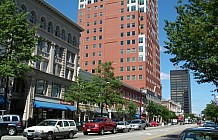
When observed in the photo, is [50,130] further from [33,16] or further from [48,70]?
[33,16]

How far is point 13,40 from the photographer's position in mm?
25062

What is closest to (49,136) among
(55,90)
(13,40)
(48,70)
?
(13,40)

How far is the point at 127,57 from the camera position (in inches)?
3701

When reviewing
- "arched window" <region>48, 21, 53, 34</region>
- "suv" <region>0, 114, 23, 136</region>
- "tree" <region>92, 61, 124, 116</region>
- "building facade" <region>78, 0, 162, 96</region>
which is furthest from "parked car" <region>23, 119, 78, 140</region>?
"building facade" <region>78, 0, 162, 96</region>

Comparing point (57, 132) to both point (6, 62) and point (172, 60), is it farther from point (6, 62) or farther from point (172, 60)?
point (172, 60)

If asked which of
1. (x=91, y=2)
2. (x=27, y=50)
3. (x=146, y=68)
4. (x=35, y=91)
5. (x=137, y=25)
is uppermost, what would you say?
(x=91, y=2)

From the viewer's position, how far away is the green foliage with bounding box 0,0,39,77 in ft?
77.4

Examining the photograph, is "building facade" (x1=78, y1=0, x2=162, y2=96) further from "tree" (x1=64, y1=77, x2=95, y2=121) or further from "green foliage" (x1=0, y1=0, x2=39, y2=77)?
"green foliage" (x1=0, y1=0, x2=39, y2=77)

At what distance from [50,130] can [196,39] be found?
1163 cm

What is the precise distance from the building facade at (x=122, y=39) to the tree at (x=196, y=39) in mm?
68819

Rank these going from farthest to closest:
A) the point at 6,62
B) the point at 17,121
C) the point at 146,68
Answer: the point at 146,68
the point at 17,121
the point at 6,62

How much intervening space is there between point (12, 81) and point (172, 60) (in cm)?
2057

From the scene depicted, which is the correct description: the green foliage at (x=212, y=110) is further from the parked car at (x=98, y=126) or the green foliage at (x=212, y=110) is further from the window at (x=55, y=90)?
the parked car at (x=98, y=126)

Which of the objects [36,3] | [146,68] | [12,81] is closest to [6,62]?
[12,81]
